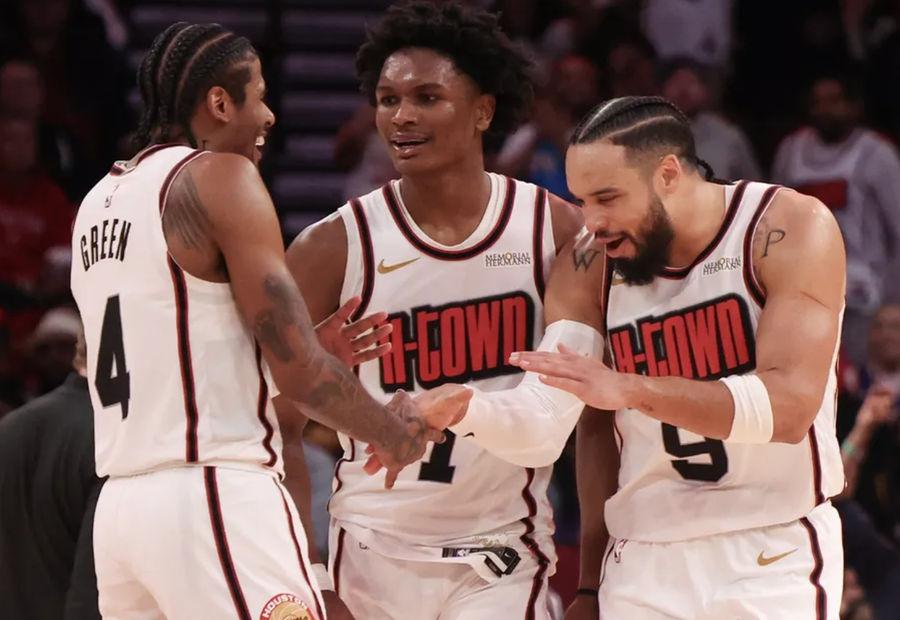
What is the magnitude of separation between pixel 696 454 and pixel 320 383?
3.77 feet

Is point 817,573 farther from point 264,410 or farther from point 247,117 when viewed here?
point 247,117

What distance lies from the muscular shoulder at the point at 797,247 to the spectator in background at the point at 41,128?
6461 millimetres

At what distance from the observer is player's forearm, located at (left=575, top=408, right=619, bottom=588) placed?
4727mm

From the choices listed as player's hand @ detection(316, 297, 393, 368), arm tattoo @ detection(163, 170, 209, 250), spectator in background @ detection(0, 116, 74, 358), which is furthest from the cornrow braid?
spectator in background @ detection(0, 116, 74, 358)

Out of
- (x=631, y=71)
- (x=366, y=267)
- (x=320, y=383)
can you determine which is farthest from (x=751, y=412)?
(x=631, y=71)

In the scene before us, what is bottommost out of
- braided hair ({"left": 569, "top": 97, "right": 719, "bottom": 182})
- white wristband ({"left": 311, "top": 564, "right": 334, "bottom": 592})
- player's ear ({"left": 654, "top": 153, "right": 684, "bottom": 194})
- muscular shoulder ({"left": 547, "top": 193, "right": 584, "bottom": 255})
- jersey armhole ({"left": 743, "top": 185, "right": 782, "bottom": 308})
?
white wristband ({"left": 311, "top": 564, "right": 334, "bottom": 592})

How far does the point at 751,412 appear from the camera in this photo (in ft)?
13.1

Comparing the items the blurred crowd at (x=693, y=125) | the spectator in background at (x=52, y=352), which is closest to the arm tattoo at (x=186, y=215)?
the blurred crowd at (x=693, y=125)

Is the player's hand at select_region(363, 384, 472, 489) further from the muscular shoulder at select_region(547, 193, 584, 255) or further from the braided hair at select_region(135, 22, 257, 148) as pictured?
the braided hair at select_region(135, 22, 257, 148)

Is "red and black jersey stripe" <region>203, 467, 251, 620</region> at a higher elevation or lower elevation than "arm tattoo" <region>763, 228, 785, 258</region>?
lower

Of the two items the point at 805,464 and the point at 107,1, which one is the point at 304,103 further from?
the point at 805,464

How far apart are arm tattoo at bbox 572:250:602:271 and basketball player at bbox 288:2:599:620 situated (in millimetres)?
22

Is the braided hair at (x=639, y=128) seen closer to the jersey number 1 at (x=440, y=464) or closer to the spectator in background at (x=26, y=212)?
the jersey number 1 at (x=440, y=464)

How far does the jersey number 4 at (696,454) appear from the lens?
434cm
